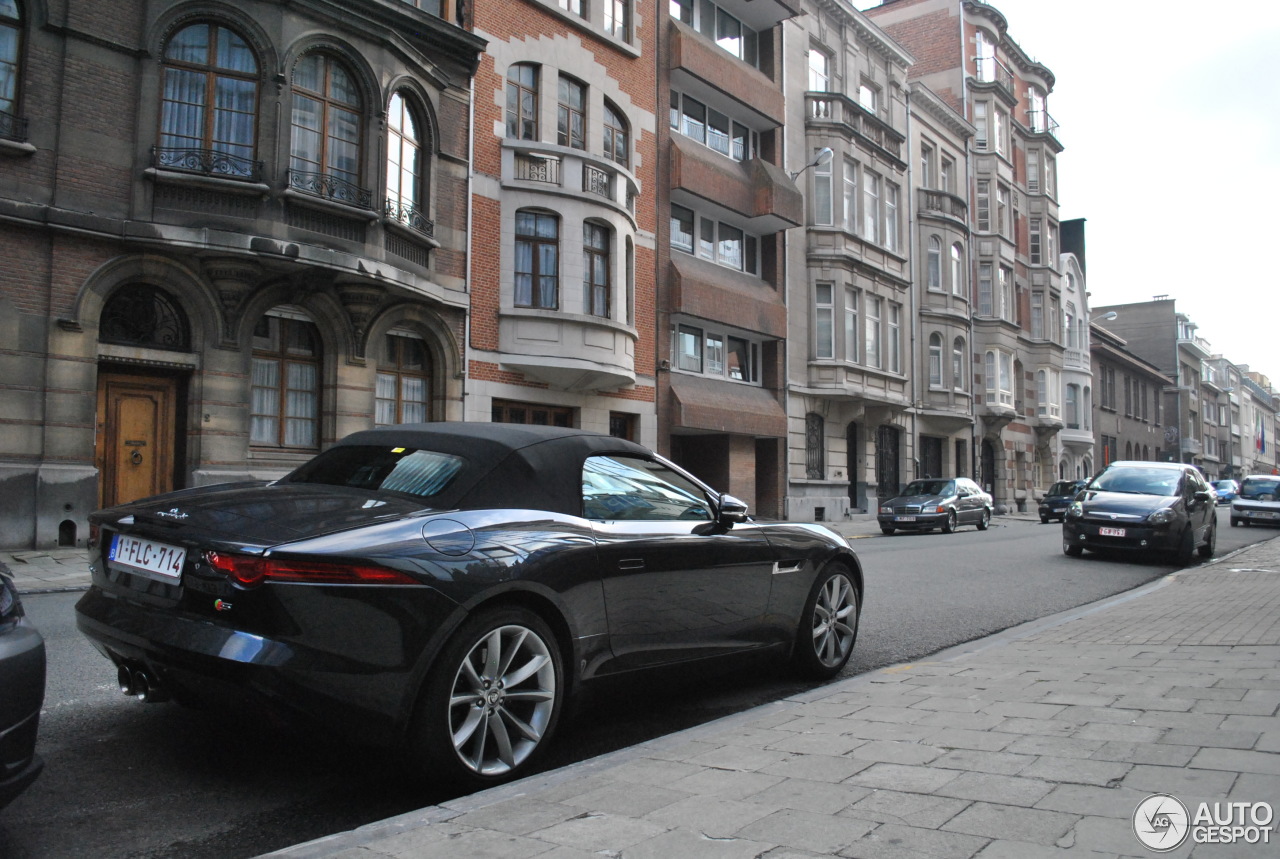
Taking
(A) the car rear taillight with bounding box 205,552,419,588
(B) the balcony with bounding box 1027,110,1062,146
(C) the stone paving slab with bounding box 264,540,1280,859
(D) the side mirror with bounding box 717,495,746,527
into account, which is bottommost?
(C) the stone paving slab with bounding box 264,540,1280,859

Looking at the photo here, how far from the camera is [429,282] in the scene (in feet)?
57.8

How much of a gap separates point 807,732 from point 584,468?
5.10ft

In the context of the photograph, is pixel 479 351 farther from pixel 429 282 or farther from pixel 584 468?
pixel 584 468

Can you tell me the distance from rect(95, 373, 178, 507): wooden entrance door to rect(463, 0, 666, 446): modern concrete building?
561 centimetres

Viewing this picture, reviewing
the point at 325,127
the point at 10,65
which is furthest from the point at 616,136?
the point at 10,65

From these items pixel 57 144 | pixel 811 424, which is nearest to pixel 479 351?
pixel 57 144

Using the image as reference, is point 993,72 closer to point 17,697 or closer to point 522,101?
point 522,101

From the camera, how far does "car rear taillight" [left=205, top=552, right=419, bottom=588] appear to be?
3.32 m

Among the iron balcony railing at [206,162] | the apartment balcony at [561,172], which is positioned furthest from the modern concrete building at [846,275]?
the iron balcony railing at [206,162]

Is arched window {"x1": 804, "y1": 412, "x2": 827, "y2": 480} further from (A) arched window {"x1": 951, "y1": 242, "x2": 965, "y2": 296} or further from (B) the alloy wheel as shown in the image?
(B) the alloy wheel

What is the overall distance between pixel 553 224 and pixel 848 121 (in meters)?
15.1

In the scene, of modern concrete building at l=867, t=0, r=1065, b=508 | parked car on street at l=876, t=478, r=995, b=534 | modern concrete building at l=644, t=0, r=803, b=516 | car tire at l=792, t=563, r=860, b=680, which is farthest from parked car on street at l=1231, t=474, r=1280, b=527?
car tire at l=792, t=563, r=860, b=680

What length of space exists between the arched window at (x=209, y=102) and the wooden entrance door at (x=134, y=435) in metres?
3.32

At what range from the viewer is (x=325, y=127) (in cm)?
1584
